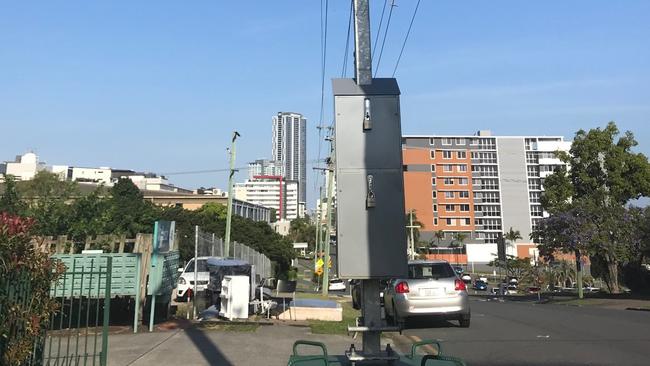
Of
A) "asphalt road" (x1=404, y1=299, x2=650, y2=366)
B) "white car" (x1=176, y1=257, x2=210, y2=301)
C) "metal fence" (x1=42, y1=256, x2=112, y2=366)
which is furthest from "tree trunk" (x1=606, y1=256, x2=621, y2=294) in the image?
"metal fence" (x1=42, y1=256, x2=112, y2=366)

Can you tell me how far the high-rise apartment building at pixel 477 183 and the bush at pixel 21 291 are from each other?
112478mm

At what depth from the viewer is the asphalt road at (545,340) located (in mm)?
8695

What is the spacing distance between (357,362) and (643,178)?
35.2 meters

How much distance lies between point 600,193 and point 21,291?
3432cm

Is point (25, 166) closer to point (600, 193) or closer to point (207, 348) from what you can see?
point (600, 193)

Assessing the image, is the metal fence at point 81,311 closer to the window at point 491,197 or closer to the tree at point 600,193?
Result: the tree at point 600,193

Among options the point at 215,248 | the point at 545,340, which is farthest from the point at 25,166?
the point at 545,340

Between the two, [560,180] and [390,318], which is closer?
[390,318]

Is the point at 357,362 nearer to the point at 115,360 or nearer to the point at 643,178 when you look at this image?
the point at 115,360

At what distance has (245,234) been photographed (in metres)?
54.0

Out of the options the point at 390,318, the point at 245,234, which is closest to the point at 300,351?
the point at 390,318

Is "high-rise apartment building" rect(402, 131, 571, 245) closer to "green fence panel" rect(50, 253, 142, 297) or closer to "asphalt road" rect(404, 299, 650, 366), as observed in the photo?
"asphalt road" rect(404, 299, 650, 366)

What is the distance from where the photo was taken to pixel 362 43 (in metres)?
4.66

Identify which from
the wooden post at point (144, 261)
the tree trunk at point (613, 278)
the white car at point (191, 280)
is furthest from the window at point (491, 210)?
the wooden post at point (144, 261)
